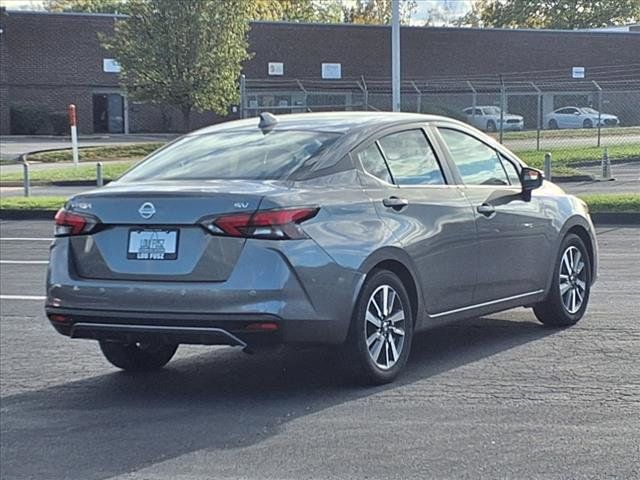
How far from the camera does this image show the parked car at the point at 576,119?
43500 mm

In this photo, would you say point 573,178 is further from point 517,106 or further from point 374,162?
point 517,106

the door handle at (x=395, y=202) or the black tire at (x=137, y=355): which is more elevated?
the door handle at (x=395, y=202)

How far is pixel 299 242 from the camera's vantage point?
6.26 metres

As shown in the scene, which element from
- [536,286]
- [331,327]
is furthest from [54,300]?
[536,286]

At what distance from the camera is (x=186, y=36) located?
39875mm

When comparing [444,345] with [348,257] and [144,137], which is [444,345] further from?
[144,137]

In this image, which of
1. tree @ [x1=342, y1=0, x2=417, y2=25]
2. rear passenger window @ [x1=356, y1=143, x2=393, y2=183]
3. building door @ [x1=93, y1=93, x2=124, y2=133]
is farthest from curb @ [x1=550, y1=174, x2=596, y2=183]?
tree @ [x1=342, y1=0, x2=417, y2=25]

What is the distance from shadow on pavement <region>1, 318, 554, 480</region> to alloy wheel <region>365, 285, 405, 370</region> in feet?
0.63

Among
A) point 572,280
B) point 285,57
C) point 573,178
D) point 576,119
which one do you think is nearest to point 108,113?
point 285,57

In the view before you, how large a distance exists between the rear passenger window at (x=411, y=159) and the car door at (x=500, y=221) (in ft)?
0.73

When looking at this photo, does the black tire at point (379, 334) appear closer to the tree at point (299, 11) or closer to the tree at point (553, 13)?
the tree at point (553, 13)

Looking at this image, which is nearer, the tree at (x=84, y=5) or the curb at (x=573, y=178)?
the curb at (x=573, y=178)

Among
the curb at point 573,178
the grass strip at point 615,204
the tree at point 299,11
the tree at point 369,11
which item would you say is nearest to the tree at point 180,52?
the curb at point 573,178

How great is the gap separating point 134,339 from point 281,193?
47.4 inches
